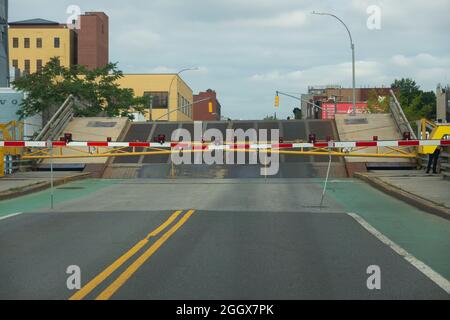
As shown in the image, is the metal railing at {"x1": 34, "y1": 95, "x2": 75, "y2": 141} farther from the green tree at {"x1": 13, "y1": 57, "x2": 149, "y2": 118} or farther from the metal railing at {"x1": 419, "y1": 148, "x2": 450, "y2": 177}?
the metal railing at {"x1": 419, "y1": 148, "x2": 450, "y2": 177}

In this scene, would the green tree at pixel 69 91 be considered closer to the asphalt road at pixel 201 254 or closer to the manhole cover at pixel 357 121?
the manhole cover at pixel 357 121

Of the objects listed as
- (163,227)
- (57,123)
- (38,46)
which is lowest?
(163,227)

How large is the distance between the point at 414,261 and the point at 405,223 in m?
3.59

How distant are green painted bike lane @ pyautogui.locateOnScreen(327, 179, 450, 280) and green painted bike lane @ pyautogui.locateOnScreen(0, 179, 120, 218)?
7.46m

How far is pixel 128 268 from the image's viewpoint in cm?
741

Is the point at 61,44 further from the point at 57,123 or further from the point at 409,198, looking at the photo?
the point at 409,198

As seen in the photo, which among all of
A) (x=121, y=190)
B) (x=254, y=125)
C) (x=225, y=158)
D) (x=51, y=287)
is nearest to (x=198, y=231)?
(x=51, y=287)

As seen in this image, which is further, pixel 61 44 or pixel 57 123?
pixel 61 44

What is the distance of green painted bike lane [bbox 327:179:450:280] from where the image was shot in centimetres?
831

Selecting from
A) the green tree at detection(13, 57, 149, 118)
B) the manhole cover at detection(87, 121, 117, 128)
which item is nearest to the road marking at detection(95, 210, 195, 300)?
the manhole cover at detection(87, 121, 117, 128)

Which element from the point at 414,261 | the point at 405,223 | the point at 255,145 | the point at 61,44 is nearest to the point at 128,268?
the point at 414,261

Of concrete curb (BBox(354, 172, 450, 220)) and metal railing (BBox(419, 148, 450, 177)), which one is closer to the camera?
concrete curb (BBox(354, 172, 450, 220))

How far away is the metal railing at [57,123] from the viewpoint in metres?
27.5
